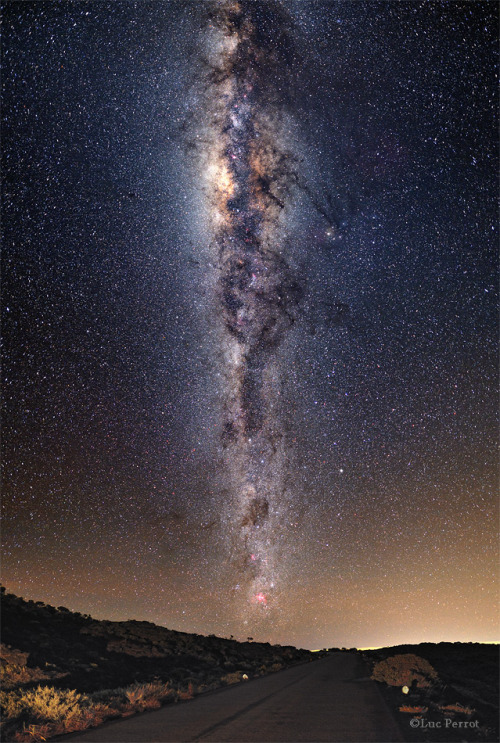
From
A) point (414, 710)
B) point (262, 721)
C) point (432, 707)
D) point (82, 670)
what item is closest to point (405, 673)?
point (432, 707)

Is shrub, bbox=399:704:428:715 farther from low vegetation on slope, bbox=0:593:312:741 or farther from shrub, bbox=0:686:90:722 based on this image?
shrub, bbox=0:686:90:722

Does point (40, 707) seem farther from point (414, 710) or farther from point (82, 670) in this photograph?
point (82, 670)

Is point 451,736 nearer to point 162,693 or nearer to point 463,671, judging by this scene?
point 162,693

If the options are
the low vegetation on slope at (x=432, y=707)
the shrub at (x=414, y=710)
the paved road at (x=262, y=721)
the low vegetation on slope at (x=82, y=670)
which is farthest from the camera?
the shrub at (x=414, y=710)

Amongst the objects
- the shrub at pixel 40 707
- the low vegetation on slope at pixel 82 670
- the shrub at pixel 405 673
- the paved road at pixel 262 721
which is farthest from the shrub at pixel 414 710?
the shrub at pixel 40 707

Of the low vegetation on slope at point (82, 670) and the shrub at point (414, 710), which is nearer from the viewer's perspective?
the low vegetation on slope at point (82, 670)

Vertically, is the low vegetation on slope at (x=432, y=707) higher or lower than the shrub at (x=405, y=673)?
lower

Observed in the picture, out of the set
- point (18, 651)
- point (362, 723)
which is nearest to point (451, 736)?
point (362, 723)

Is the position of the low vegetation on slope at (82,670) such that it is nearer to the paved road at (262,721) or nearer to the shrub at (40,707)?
the shrub at (40,707)
